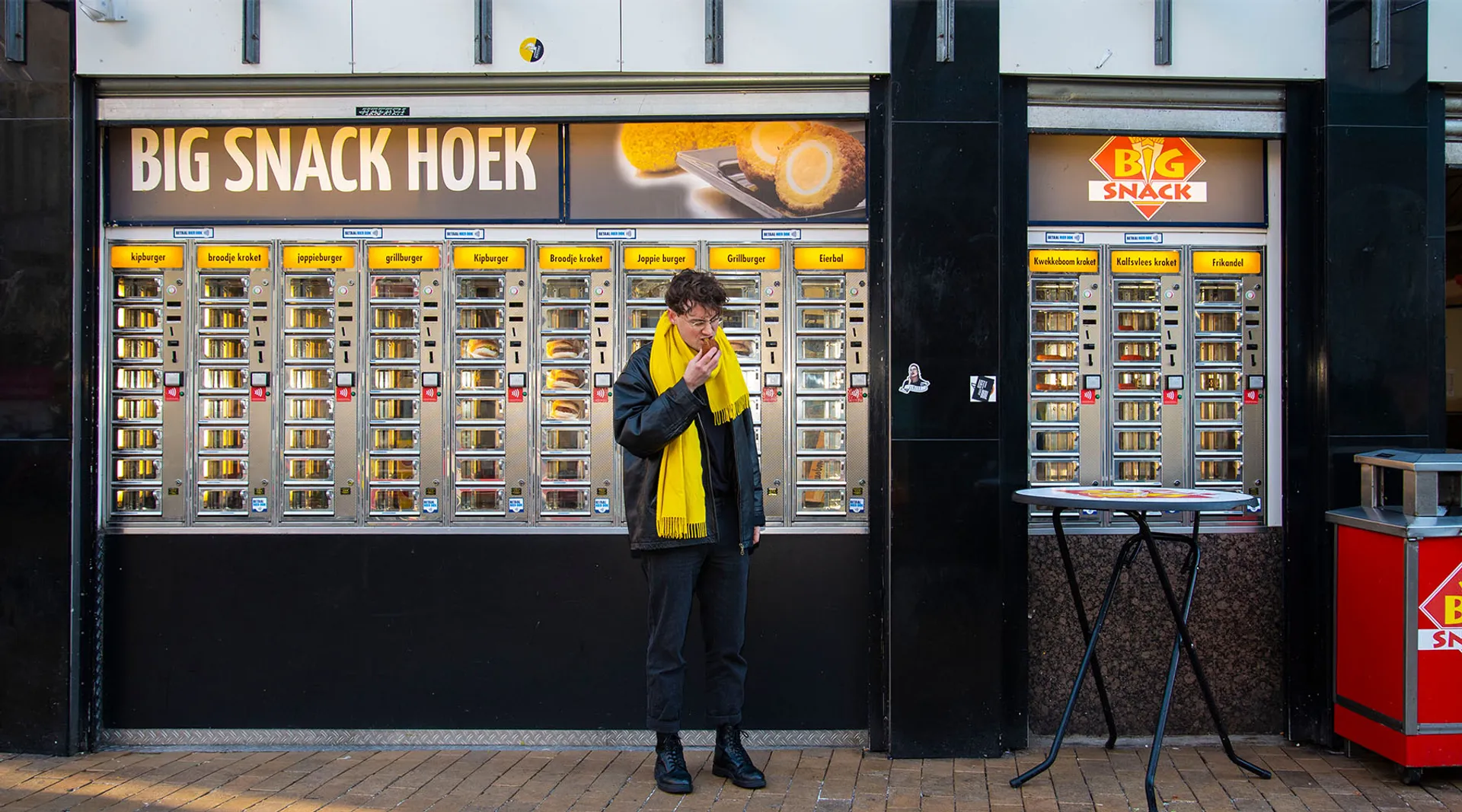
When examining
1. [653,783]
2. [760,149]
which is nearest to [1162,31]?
[760,149]

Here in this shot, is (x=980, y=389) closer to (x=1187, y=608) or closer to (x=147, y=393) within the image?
(x=1187, y=608)

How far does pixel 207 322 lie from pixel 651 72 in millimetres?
2655

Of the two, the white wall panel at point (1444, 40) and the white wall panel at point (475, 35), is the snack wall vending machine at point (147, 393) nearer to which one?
the white wall panel at point (475, 35)

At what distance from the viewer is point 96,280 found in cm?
572

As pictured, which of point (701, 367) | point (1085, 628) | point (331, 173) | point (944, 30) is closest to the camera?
point (701, 367)

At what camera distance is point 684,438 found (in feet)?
15.6

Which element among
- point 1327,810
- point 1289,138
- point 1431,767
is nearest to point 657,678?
point 1327,810

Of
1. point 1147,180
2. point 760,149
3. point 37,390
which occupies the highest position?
point 760,149

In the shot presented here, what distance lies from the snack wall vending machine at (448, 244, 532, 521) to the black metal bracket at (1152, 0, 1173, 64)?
132 inches

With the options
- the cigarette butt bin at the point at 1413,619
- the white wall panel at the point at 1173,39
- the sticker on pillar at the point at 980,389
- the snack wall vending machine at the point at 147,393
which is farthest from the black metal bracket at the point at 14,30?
the cigarette butt bin at the point at 1413,619

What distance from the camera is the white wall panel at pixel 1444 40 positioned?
5.62 meters

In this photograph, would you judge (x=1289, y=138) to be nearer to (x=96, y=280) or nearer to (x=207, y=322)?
(x=207, y=322)

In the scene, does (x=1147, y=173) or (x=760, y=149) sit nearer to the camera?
(x=760, y=149)

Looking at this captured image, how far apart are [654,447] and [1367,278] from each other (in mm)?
3760
